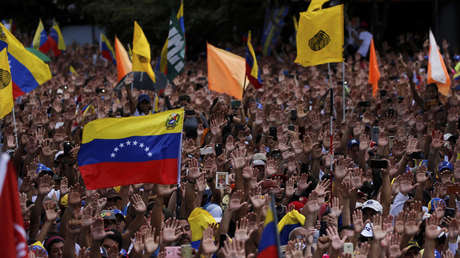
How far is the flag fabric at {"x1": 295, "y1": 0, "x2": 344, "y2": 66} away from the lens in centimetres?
915

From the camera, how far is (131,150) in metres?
7.29

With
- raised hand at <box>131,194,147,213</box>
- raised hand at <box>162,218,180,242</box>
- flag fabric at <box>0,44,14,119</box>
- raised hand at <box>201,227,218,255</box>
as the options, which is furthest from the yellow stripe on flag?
raised hand at <box>201,227,218,255</box>

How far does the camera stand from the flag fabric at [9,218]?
12.5 feet

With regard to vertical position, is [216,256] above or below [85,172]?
below

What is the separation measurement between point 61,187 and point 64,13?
26.1 m

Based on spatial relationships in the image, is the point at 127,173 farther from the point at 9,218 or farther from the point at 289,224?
the point at 9,218

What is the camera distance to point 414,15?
88.1ft

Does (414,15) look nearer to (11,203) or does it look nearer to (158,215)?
(158,215)

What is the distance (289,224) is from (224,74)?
5.50 m

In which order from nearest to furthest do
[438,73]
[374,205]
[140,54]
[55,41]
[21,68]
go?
[374,205] < [21,68] < [140,54] < [438,73] < [55,41]

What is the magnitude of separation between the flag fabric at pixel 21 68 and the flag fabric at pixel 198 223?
4.14 m

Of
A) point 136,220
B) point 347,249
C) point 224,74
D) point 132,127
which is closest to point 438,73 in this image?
point 224,74

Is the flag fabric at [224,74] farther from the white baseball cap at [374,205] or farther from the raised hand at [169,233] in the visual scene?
the raised hand at [169,233]

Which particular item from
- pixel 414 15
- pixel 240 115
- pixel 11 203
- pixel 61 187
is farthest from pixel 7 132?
pixel 414 15
